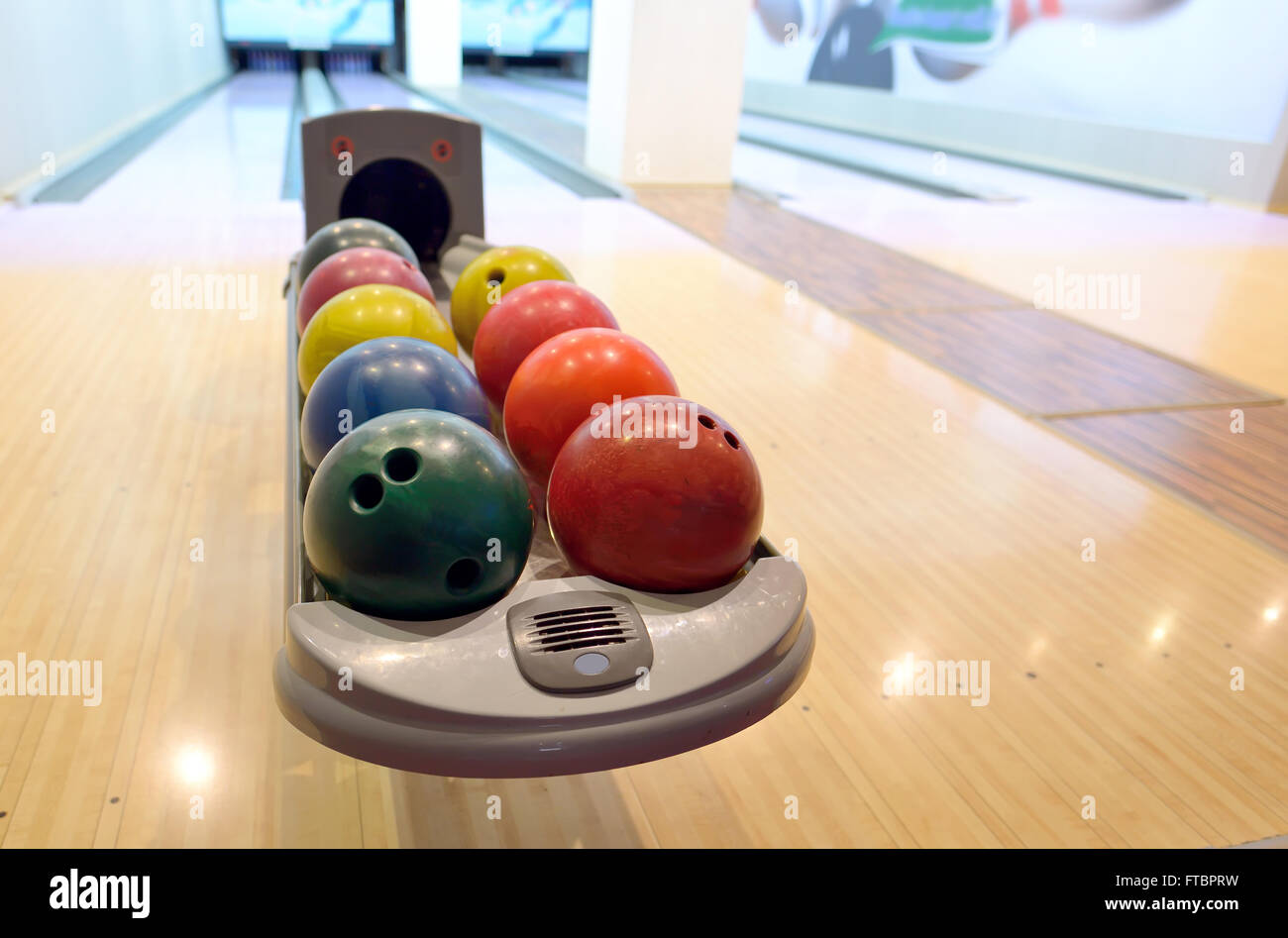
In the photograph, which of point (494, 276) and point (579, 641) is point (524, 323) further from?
point (579, 641)

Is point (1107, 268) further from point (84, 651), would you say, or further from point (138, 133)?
point (138, 133)

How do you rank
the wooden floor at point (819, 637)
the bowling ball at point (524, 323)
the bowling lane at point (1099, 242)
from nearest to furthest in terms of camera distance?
the wooden floor at point (819, 637) → the bowling ball at point (524, 323) → the bowling lane at point (1099, 242)

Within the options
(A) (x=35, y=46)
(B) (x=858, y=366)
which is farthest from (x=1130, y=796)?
(A) (x=35, y=46)

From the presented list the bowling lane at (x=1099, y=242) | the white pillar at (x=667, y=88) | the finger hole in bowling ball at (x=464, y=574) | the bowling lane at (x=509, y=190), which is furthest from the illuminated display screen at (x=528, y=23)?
the finger hole in bowling ball at (x=464, y=574)

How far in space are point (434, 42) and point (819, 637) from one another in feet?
39.1

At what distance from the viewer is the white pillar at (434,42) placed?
1166cm

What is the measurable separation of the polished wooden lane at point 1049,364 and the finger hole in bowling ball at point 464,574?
6.62 ft

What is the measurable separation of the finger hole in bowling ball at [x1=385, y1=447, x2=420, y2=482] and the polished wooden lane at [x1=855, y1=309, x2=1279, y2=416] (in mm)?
2048

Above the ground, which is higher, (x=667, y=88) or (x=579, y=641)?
(x=667, y=88)

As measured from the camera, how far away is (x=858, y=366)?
9.76 ft

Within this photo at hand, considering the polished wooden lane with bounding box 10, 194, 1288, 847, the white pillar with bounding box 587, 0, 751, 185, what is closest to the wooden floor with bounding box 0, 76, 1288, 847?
the polished wooden lane with bounding box 10, 194, 1288, 847


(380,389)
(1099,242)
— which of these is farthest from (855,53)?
(380,389)

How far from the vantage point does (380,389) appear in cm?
135
